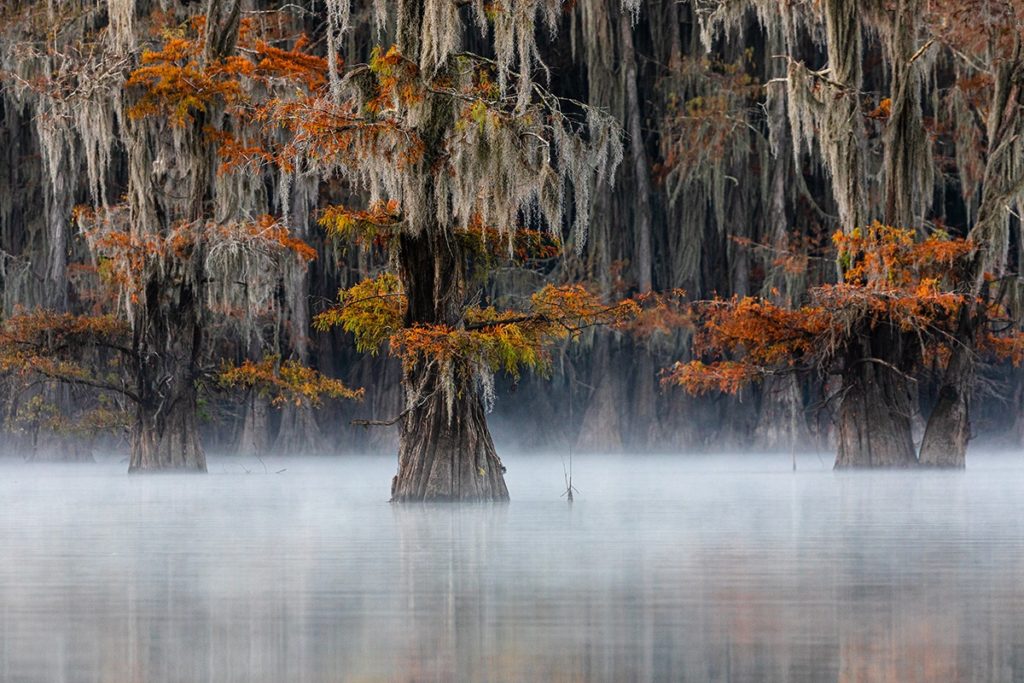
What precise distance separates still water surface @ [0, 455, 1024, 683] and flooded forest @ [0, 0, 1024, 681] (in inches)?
1.8

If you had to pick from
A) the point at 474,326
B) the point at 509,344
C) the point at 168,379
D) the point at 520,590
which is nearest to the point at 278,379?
the point at 168,379

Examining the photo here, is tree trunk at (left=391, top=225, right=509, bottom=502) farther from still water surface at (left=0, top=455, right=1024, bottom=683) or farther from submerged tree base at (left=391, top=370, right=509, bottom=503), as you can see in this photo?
still water surface at (left=0, top=455, right=1024, bottom=683)

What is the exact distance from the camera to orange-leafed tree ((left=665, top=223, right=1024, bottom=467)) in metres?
21.8

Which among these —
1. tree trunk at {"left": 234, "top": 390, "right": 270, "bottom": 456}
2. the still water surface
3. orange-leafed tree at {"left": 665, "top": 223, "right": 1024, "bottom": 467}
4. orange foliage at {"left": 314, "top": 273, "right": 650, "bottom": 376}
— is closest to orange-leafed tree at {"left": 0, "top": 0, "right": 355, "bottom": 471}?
orange foliage at {"left": 314, "top": 273, "right": 650, "bottom": 376}

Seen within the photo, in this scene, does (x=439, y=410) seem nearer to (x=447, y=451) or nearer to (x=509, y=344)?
(x=447, y=451)

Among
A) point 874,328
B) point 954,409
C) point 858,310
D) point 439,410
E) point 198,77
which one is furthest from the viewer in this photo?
point 954,409

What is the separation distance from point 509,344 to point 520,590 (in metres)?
7.10

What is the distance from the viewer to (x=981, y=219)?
22219 millimetres

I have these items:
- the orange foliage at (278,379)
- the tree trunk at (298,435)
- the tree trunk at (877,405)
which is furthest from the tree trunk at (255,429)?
the tree trunk at (877,405)

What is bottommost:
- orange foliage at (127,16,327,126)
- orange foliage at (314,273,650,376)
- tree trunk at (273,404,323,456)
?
tree trunk at (273,404,323,456)

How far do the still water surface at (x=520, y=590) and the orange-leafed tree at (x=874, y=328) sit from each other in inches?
199

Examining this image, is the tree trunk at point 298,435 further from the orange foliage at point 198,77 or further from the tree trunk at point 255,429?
the orange foliage at point 198,77

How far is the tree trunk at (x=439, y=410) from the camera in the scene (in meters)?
15.9

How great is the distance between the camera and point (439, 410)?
15938 mm
